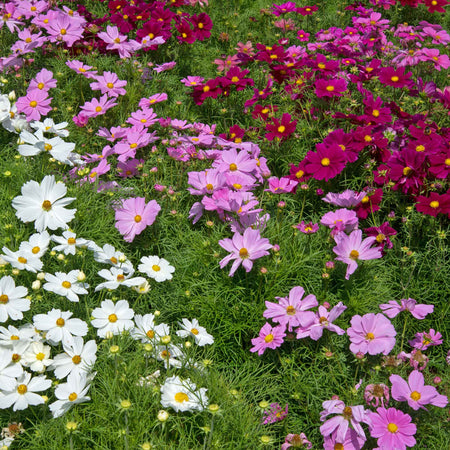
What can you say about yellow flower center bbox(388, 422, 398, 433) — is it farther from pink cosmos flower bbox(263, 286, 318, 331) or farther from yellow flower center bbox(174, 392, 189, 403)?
yellow flower center bbox(174, 392, 189, 403)

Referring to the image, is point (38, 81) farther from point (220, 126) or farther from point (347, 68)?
point (347, 68)

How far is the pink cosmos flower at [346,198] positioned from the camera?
2.26m

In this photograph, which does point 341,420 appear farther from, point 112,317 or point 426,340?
point 112,317

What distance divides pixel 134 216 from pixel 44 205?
0.37 metres

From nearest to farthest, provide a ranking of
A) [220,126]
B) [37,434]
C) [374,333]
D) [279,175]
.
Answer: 1. [37,434]
2. [374,333]
3. [279,175]
4. [220,126]

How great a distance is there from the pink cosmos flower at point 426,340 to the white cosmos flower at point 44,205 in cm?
140

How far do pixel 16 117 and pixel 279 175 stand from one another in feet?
4.48

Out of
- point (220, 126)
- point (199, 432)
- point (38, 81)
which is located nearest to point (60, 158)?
point (38, 81)

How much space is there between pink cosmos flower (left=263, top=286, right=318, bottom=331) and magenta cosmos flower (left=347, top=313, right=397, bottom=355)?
15 centimetres

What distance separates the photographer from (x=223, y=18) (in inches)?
151

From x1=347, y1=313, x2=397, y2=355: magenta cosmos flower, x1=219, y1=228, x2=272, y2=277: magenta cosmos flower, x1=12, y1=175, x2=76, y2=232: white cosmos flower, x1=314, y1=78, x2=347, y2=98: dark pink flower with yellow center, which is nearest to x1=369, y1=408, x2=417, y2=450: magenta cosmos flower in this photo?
x1=347, y1=313, x2=397, y2=355: magenta cosmos flower

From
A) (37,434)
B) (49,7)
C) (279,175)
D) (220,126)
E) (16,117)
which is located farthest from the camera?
(49,7)

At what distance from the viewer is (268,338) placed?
1839 mm

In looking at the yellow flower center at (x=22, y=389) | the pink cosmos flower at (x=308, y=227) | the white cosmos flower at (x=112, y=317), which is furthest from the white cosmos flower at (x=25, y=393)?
the pink cosmos flower at (x=308, y=227)
